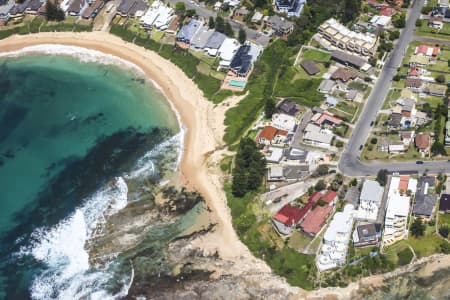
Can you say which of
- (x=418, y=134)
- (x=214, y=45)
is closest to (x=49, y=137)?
(x=214, y=45)

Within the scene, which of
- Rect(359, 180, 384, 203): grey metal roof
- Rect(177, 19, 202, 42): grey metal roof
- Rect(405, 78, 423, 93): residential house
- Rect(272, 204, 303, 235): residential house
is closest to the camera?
Rect(272, 204, 303, 235): residential house

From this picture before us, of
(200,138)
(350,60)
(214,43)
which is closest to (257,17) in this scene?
(214,43)

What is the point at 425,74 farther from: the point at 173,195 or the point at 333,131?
the point at 173,195

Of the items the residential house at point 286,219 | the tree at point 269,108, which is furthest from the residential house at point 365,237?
the tree at point 269,108

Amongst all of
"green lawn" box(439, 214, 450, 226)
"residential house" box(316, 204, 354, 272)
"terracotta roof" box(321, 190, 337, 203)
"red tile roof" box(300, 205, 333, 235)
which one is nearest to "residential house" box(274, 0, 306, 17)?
"terracotta roof" box(321, 190, 337, 203)

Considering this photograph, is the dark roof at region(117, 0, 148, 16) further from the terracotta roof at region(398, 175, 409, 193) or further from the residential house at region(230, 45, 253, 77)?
the terracotta roof at region(398, 175, 409, 193)

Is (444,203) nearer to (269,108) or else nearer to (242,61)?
(269,108)

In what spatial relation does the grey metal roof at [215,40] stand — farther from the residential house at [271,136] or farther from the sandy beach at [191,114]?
the residential house at [271,136]
